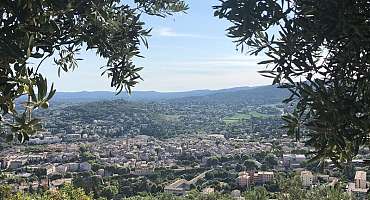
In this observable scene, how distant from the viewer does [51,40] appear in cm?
235

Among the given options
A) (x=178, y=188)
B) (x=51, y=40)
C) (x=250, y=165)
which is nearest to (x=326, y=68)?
(x=51, y=40)

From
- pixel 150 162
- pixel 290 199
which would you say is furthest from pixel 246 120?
pixel 290 199

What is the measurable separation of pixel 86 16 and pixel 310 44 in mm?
1176

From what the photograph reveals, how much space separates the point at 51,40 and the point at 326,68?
50.9 inches

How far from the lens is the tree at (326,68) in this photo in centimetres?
185

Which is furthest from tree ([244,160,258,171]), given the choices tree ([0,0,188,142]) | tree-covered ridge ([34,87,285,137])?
tree ([0,0,188,142])

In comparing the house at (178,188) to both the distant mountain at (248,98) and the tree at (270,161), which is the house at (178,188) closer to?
the tree at (270,161)

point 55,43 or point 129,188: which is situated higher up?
point 55,43

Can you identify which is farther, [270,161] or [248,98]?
[248,98]

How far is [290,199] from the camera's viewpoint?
1422 cm

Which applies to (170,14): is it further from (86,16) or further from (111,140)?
(111,140)

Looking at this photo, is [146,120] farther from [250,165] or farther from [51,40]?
[51,40]

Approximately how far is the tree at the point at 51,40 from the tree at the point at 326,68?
0.86m

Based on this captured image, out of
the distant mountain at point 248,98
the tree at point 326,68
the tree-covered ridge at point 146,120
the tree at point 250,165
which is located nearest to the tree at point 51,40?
the tree at point 326,68
